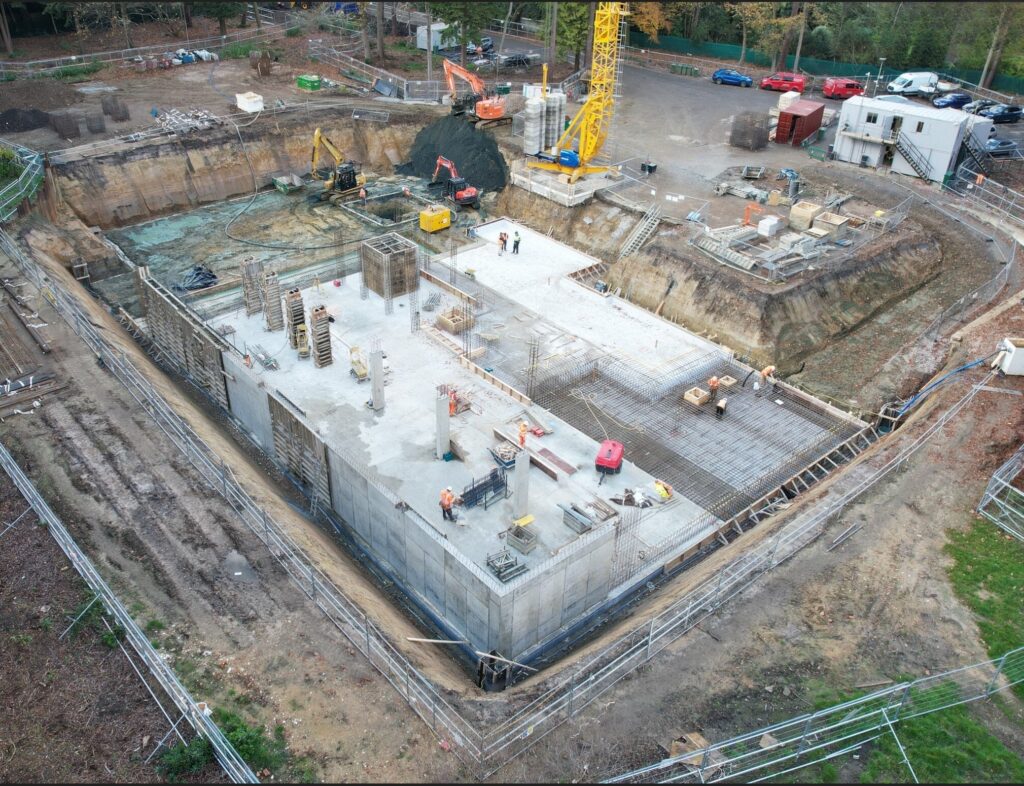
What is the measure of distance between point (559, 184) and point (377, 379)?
18.0 meters

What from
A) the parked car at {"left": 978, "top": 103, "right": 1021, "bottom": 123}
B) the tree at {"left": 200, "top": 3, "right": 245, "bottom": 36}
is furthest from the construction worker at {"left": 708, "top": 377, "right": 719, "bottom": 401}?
the tree at {"left": 200, "top": 3, "right": 245, "bottom": 36}

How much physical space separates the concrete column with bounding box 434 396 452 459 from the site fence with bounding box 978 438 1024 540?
569 inches

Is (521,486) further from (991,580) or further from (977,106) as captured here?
(977,106)

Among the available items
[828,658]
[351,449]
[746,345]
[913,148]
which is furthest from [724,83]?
[828,658]

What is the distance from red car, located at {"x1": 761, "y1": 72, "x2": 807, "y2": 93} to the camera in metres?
50.3

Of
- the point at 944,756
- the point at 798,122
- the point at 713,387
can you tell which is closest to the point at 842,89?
the point at 798,122

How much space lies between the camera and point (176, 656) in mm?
16734

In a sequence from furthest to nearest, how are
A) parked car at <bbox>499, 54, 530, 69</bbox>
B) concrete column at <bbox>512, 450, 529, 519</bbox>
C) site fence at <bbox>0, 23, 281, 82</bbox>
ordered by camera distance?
parked car at <bbox>499, 54, 530, 69</bbox>, site fence at <bbox>0, 23, 281, 82</bbox>, concrete column at <bbox>512, 450, 529, 519</bbox>

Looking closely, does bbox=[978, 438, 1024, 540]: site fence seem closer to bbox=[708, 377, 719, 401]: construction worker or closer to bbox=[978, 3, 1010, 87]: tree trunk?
bbox=[708, 377, 719, 401]: construction worker

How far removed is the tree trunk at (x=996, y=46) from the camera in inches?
1864

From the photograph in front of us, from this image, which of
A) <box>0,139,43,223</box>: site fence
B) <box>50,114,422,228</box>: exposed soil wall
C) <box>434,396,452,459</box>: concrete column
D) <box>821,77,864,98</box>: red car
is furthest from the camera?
<box>821,77,864,98</box>: red car

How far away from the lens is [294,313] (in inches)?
1082

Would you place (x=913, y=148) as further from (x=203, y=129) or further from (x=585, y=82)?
(x=203, y=129)

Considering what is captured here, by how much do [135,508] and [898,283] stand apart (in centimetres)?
2960
